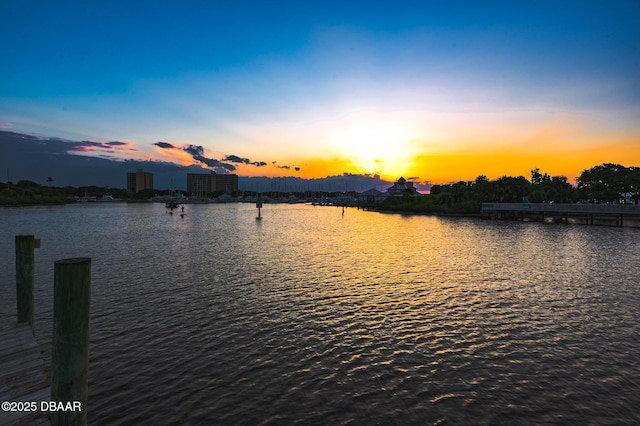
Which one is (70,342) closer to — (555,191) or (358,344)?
(358,344)

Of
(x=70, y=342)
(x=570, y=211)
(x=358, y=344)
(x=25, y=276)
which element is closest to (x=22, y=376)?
(x=70, y=342)

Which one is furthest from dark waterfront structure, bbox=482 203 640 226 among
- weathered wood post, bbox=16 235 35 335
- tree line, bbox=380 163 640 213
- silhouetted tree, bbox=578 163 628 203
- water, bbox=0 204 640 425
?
weathered wood post, bbox=16 235 35 335

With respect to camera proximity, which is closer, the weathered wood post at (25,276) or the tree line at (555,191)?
the weathered wood post at (25,276)

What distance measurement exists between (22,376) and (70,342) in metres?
3.02

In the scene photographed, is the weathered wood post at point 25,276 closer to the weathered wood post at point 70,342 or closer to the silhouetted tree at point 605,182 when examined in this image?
the weathered wood post at point 70,342

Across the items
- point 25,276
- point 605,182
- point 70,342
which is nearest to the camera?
point 70,342

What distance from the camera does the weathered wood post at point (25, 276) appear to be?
10945mm

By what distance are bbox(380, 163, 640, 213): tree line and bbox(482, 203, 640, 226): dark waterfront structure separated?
12.7m

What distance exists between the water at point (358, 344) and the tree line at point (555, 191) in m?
96.6

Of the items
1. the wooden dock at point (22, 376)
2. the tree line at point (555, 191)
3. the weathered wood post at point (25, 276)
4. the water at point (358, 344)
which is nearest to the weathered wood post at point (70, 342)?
the wooden dock at point (22, 376)

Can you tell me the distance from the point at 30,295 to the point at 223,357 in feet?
22.2

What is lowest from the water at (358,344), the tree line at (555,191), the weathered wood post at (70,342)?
the water at (358,344)

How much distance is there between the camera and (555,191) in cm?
11775

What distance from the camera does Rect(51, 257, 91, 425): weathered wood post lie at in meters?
6.04
